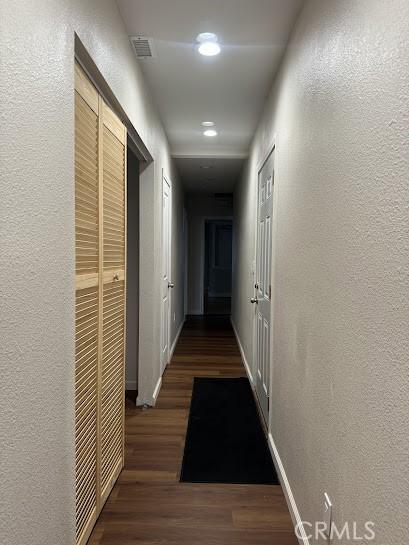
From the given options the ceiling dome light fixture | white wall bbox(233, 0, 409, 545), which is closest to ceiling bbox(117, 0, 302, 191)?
the ceiling dome light fixture

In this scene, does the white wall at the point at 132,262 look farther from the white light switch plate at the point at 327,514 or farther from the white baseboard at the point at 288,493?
the white light switch plate at the point at 327,514

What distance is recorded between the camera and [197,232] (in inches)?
342

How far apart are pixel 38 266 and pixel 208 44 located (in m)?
1.80

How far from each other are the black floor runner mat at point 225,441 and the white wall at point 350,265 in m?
0.45

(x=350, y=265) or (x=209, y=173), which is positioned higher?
(x=209, y=173)

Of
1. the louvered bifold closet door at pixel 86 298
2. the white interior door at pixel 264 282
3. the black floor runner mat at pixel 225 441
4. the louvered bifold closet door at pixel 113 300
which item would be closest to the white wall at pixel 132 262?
the black floor runner mat at pixel 225 441

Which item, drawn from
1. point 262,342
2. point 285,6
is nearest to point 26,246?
point 285,6

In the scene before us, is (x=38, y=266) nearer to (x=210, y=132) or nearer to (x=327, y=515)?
(x=327, y=515)

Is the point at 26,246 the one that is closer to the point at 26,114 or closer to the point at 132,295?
the point at 26,114

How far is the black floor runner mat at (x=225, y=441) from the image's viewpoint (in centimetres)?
242

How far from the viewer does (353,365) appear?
3.87ft

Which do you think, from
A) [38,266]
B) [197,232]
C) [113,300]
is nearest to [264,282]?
[113,300]

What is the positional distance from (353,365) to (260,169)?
2.69m

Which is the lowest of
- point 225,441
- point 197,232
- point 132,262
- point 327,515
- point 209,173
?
point 225,441
